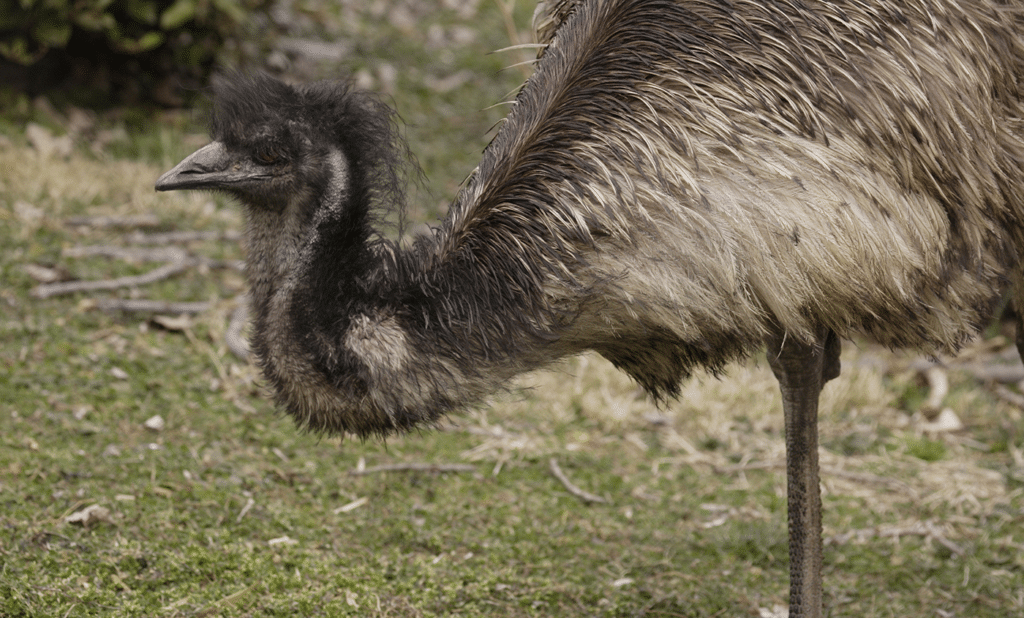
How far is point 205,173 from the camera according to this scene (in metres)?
2.95

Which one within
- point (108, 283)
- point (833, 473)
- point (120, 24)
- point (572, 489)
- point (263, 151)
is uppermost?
point (120, 24)

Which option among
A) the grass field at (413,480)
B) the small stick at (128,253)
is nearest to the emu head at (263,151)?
the grass field at (413,480)

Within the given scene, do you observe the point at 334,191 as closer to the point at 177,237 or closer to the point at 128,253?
the point at 128,253

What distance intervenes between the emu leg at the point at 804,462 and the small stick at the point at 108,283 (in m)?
3.47

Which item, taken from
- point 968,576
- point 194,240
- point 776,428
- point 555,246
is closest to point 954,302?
point 555,246

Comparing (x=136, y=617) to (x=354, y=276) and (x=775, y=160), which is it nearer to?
(x=354, y=276)

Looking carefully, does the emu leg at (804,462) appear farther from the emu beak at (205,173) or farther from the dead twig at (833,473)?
the emu beak at (205,173)

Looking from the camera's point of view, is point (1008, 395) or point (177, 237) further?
point (177, 237)

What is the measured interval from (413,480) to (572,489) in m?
0.69

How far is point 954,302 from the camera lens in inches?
118

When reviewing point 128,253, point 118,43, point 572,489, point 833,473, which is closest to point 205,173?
point 572,489

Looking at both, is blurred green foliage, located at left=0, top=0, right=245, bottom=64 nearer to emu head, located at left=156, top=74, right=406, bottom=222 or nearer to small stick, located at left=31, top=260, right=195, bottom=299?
small stick, located at left=31, top=260, right=195, bottom=299

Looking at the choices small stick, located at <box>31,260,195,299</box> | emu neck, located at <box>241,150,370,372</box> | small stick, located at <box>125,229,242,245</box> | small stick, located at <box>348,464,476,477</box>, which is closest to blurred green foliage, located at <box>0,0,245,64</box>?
small stick, located at <box>125,229,242,245</box>

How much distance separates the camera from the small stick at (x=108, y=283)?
516 centimetres
